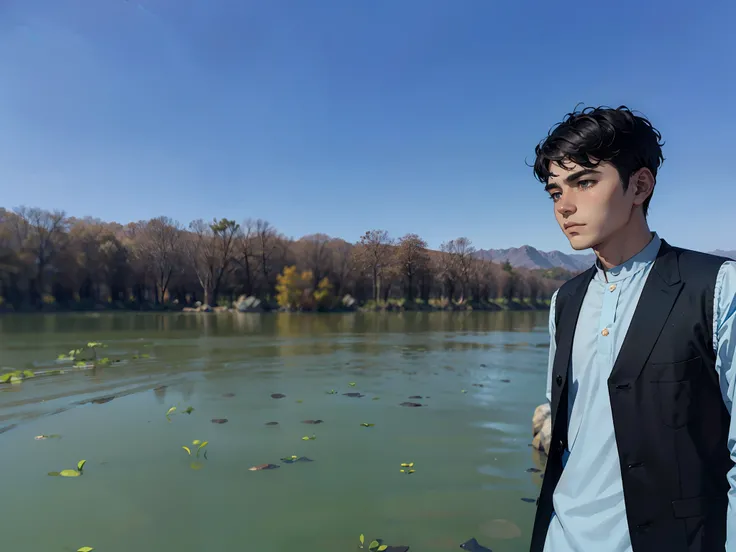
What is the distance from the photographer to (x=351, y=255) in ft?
210

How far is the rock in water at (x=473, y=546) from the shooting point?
3.43 meters

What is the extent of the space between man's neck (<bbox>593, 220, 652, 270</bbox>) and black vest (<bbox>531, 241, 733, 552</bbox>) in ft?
0.62

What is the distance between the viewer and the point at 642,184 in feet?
5.55

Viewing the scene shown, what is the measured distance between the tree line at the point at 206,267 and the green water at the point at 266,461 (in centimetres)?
4001

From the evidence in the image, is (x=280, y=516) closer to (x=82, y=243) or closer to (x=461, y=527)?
(x=461, y=527)

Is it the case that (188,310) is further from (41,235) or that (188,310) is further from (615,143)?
(615,143)

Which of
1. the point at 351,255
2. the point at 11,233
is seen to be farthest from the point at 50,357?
the point at 351,255

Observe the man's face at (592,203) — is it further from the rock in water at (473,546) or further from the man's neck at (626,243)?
the rock in water at (473,546)

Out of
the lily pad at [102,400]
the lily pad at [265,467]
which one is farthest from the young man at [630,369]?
the lily pad at [102,400]

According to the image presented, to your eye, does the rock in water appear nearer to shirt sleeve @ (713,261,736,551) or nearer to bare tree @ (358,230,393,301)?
shirt sleeve @ (713,261,736,551)

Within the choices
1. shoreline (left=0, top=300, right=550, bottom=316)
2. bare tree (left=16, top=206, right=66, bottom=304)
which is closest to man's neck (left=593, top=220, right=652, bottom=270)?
shoreline (left=0, top=300, right=550, bottom=316)

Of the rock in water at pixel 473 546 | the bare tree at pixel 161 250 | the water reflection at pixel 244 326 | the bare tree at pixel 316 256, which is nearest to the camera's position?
the rock in water at pixel 473 546

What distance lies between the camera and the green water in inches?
145

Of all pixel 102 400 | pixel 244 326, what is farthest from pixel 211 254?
pixel 102 400
